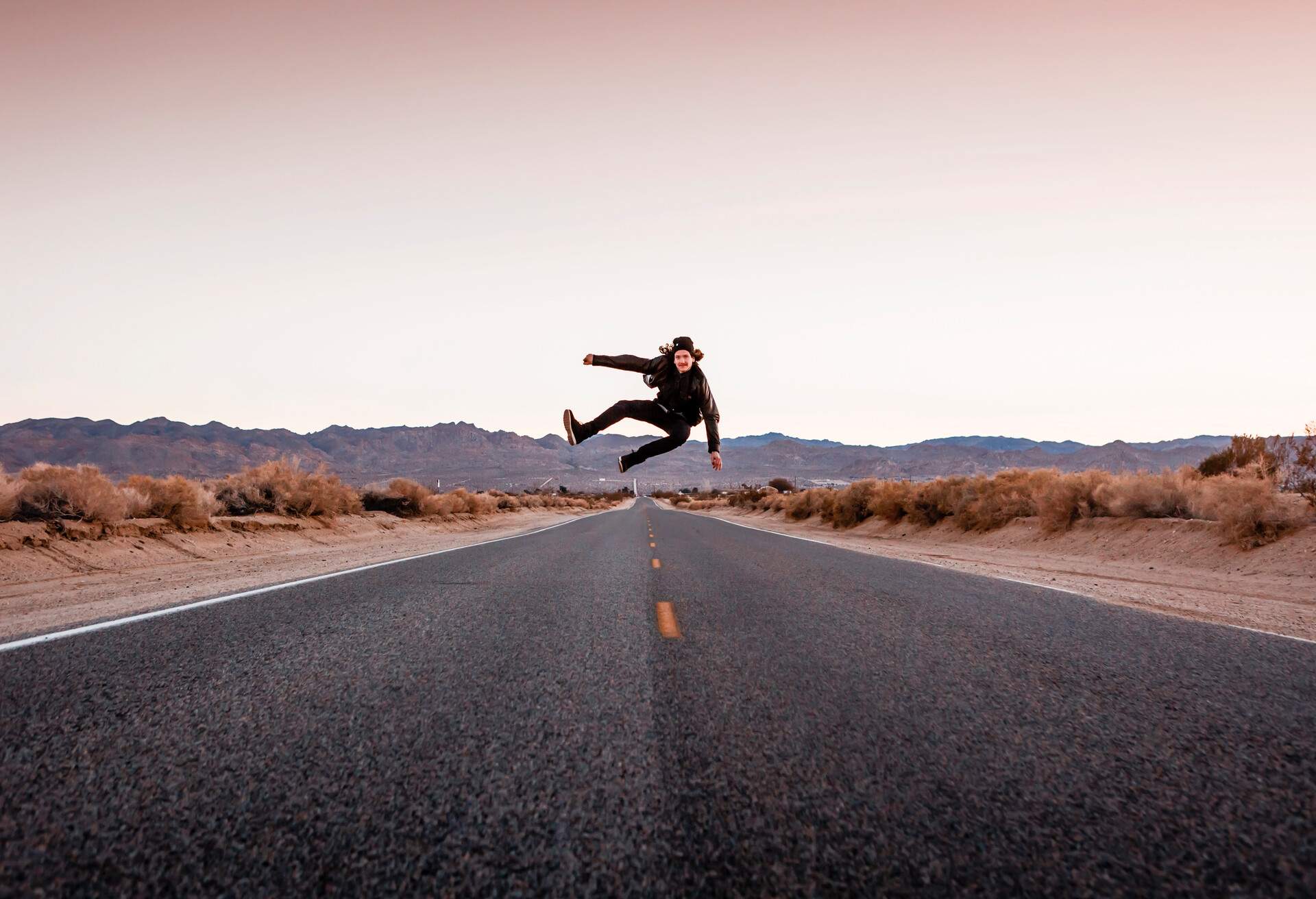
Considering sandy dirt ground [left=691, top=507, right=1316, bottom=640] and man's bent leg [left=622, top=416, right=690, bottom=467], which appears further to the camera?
man's bent leg [left=622, top=416, right=690, bottom=467]

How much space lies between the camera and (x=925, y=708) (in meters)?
3.83

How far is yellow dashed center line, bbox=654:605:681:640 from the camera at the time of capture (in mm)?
6016

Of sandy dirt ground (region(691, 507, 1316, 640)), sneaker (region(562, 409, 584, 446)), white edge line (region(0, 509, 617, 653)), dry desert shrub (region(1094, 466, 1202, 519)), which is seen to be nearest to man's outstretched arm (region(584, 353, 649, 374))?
sneaker (region(562, 409, 584, 446))

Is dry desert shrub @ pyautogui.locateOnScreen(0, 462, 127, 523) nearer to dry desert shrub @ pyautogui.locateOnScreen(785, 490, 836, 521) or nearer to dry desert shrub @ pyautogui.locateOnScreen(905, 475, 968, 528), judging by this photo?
dry desert shrub @ pyautogui.locateOnScreen(905, 475, 968, 528)

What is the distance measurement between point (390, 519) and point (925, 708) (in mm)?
27776

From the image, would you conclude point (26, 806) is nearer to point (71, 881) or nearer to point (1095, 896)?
point (71, 881)

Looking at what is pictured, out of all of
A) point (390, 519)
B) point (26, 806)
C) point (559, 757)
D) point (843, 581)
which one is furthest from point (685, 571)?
point (390, 519)

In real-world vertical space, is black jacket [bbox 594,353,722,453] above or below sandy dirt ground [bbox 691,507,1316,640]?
above

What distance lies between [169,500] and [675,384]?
13078 mm

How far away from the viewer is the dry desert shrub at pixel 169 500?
55.2 feet

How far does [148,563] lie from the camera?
1388cm

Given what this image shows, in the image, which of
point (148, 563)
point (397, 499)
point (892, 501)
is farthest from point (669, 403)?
point (397, 499)

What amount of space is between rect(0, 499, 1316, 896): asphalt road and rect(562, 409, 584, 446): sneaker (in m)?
7.84

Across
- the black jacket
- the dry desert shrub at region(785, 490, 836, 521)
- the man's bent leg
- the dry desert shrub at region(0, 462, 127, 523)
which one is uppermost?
the black jacket
